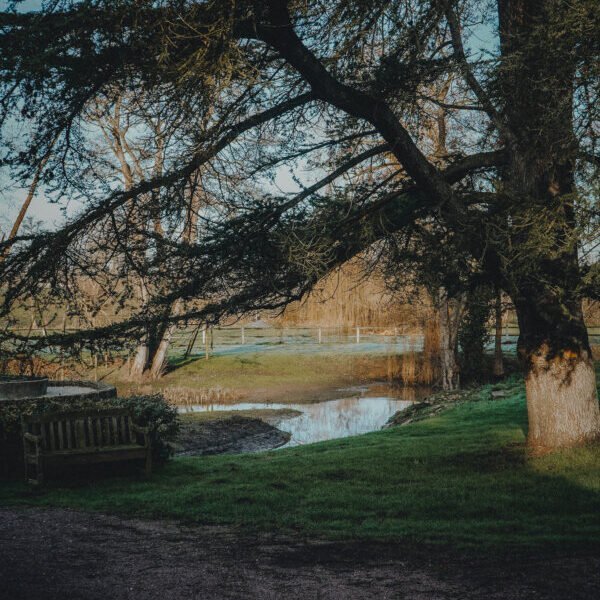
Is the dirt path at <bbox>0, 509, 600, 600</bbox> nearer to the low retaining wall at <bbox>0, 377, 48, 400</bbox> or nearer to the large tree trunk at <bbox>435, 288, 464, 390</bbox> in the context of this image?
the low retaining wall at <bbox>0, 377, 48, 400</bbox>

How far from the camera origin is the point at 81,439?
1104cm

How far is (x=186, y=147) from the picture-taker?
891cm

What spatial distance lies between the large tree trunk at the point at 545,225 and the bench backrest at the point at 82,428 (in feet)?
20.4

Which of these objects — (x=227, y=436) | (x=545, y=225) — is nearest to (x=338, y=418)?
(x=227, y=436)

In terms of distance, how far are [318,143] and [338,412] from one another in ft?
52.4

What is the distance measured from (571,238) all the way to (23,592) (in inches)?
252

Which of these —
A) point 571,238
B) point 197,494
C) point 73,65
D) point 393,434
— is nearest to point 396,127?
point 571,238

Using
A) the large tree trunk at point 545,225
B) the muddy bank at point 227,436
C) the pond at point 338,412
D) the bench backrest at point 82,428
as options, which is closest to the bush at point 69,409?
the bench backrest at point 82,428

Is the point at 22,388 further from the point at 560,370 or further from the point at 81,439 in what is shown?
the point at 560,370

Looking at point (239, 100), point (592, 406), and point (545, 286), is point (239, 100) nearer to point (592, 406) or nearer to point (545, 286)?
point (545, 286)

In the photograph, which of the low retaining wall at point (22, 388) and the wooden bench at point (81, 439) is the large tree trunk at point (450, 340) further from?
the wooden bench at point (81, 439)

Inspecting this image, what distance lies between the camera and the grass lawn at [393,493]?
7660 millimetres

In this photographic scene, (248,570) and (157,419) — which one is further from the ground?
(157,419)

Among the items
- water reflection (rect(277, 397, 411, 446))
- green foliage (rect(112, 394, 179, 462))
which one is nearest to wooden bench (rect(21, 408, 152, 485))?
green foliage (rect(112, 394, 179, 462))
